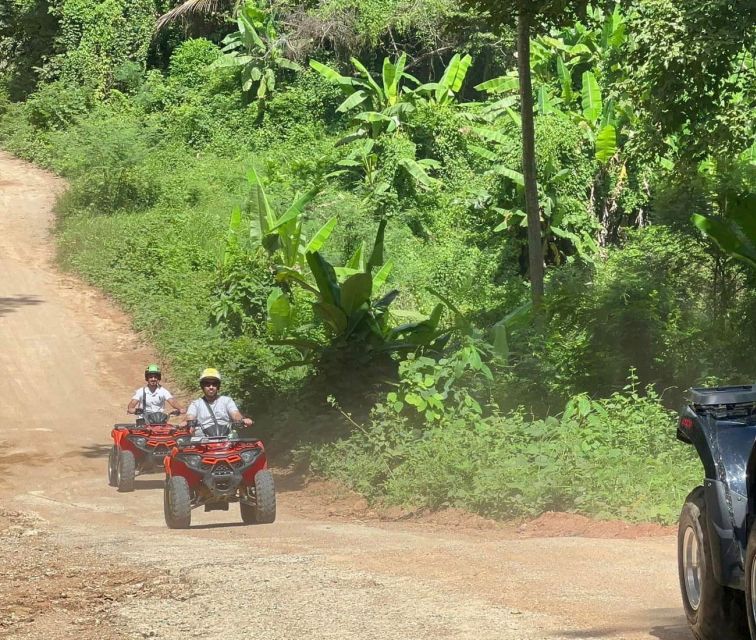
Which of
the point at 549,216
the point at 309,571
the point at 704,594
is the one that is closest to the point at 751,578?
the point at 704,594

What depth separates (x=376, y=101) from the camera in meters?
27.6

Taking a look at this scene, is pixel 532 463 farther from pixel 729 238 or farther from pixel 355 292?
pixel 355 292

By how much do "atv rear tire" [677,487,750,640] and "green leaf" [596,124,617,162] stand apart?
61.0ft

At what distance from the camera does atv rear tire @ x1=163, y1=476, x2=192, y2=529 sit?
10.2 m

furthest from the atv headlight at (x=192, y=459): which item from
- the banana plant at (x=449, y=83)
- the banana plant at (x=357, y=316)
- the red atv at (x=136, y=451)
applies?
the banana plant at (x=449, y=83)

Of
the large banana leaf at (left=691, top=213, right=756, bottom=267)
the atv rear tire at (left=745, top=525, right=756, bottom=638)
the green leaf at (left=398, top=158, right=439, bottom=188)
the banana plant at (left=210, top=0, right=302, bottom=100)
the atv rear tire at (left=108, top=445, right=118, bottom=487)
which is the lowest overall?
the atv rear tire at (left=108, top=445, right=118, bottom=487)

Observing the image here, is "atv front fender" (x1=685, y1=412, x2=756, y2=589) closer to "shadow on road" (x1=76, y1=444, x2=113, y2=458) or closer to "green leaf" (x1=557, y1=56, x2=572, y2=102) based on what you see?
"shadow on road" (x1=76, y1=444, x2=113, y2=458)

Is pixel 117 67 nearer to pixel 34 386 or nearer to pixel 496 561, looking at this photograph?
pixel 34 386

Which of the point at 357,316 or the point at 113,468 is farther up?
the point at 357,316

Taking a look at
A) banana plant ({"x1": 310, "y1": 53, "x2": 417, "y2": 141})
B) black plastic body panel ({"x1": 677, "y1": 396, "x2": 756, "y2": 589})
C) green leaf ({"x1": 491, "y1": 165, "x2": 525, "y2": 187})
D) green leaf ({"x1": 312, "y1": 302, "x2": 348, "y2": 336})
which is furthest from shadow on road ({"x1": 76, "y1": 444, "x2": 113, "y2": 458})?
banana plant ({"x1": 310, "y1": 53, "x2": 417, "y2": 141})

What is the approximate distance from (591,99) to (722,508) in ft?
64.3

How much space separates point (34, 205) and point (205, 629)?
82.5 feet

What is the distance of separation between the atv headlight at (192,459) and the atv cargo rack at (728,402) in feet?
19.7

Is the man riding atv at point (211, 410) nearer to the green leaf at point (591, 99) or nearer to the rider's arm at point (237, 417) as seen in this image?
the rider's arm at point (237, 417)
